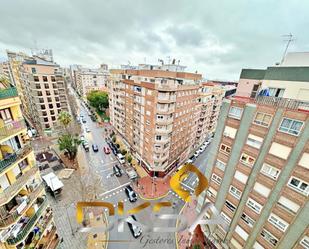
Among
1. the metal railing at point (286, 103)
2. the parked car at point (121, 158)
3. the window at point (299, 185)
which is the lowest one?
the parked car at point (121, 158)

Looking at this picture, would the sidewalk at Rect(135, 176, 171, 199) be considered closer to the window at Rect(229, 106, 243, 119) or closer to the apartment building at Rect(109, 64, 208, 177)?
the apartment building at Rect(109, 64, 208, 177)

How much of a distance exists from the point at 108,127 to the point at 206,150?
3652cm

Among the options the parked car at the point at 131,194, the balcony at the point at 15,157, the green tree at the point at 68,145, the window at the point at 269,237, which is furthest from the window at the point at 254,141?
the green tree at the point at 68,145

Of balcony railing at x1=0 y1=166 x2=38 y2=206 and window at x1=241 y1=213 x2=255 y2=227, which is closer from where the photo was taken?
balcony railing at x1=0 y1=166 x2=38 y2=206

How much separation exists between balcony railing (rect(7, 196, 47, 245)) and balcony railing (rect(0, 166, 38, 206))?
3121mm

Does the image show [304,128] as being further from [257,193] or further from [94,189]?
[94,189]

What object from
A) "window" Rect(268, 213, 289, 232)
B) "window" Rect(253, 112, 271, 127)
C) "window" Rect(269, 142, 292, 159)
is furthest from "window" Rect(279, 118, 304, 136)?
"window" Rect(268, 213, 289, 232)

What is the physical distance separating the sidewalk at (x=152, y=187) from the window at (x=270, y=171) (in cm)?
1828

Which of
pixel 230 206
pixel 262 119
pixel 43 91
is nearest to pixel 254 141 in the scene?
pixel 262 119

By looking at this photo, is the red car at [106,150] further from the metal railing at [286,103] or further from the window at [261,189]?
the metal railing at [286,103]

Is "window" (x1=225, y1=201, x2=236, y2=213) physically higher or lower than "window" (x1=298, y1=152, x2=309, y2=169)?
lower

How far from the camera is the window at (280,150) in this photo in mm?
11180

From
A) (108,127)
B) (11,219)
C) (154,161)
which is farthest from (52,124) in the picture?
(11,219)

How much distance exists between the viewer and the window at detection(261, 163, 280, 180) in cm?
1200
